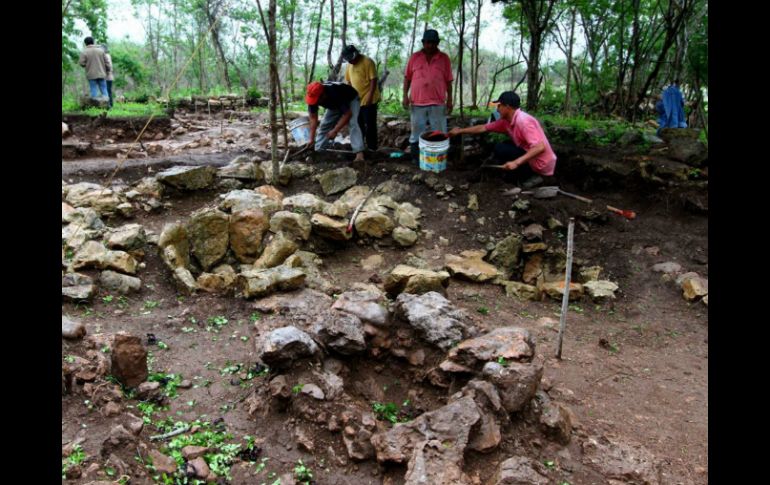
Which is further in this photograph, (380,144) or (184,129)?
(184,129)

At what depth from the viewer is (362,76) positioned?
787cm

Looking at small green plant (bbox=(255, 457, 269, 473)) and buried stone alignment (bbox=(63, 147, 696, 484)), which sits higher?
buried stone alignment (bbox=(63, 147, 696, 484))

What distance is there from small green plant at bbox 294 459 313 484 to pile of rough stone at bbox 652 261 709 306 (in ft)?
14.7

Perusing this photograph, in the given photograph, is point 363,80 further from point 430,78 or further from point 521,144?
point 521,144

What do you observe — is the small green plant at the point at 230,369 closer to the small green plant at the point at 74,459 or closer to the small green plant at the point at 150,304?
the small green plant at the point at 74,459

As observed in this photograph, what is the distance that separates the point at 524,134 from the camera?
6.56m

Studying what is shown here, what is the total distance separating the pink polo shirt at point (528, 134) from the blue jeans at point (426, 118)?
897 millimetres

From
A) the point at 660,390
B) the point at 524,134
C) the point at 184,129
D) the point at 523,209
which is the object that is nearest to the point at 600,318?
the point at 660,390

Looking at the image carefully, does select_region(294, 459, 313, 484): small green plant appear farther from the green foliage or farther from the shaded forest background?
the shaded forest background

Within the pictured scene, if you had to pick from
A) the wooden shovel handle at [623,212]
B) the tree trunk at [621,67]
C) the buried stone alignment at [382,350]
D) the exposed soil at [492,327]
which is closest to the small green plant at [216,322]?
the exposed soil at [492,327]

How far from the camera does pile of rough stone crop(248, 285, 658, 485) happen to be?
110 inches

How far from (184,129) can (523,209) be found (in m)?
8.30

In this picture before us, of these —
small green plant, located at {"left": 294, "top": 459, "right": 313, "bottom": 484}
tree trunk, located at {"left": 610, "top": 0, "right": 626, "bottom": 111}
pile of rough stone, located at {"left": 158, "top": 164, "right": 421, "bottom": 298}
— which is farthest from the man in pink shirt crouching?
tree trunk, located at {"left": 610, "top": 0, "right": 626, "bottom": 111}
